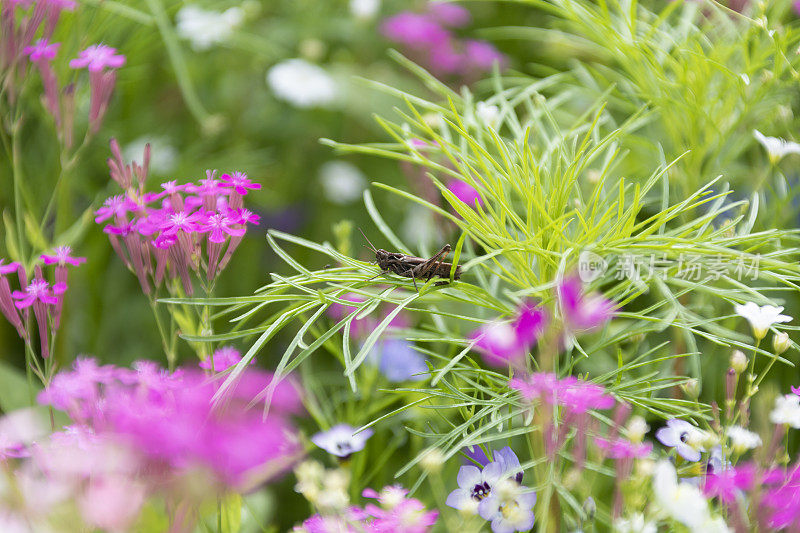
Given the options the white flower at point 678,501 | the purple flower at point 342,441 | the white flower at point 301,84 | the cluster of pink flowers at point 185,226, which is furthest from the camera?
the white flower at point 301,84

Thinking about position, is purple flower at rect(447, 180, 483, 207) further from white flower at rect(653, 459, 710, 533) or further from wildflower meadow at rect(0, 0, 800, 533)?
white flower at rect(653, 459, 710, 533)

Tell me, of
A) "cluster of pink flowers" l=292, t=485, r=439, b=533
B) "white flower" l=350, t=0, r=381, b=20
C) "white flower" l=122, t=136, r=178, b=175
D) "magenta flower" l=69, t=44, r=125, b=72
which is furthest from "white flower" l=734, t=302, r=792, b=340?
"white flower" l=350, t=0, r=381, b=20

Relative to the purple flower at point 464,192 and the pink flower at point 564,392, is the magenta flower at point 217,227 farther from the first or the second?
the purple flower at point 464,192

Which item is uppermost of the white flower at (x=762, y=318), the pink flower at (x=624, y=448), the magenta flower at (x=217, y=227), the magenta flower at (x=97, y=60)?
the magenta flower at (x=97, y=60)

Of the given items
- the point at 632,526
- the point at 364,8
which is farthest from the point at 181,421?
the point at 364,8

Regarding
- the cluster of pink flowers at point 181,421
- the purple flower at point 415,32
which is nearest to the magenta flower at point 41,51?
the cluster of pink flowers at point 181,421

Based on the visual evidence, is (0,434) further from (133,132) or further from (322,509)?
(133,132)

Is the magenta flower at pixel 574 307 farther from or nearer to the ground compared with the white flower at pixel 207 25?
Answer: farther from the ground

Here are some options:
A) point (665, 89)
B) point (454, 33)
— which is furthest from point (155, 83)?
point (665, 89)
